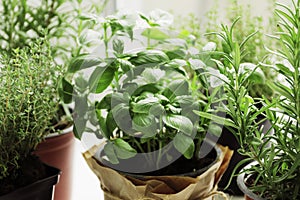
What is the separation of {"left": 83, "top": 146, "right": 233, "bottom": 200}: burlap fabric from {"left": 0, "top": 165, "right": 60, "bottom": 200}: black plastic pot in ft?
0.23

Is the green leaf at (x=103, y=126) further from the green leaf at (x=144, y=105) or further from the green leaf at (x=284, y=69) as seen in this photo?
the green leaf at (x=284, y=69)

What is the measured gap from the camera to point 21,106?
808 millimetres

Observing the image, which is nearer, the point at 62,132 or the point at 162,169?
the point at 162,169

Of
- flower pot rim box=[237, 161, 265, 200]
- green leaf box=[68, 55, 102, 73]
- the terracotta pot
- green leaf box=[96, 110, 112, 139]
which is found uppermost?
green leaf box=[68, 55, 102, 73]

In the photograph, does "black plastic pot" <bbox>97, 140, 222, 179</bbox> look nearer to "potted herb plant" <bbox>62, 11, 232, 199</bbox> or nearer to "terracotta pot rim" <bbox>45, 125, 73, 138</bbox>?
"potted herb plant" <bbox>62, 11, 232, 199</bbox>

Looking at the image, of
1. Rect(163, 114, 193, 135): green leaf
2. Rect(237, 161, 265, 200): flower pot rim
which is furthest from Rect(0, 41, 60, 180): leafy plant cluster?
Rect(237, 161, 265, 200): flower pot rim

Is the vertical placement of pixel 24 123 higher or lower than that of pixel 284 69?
lower

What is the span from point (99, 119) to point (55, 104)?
0.10 meters

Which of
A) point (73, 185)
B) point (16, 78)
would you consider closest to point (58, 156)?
point (73, 185)

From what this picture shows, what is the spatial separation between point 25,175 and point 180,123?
28 centimetres

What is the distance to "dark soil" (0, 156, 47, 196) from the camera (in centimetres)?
83

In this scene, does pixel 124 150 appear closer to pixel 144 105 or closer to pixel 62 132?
pixel 144 105

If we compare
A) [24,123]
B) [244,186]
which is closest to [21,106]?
Result: [24,123]

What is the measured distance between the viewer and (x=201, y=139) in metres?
0.84
